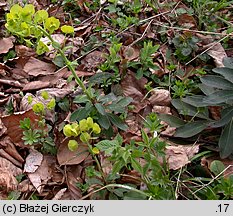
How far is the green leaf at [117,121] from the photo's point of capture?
62.5 inches

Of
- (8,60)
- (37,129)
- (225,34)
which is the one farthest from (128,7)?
(37,129)

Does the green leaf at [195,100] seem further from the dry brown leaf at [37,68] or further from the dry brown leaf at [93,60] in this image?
the dry brown leaf at [37,68]

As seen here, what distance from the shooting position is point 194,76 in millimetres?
1850

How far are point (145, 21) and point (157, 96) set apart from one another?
1.64 ft

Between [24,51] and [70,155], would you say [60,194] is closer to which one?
[70,155]

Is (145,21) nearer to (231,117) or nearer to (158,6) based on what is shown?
(158,6)

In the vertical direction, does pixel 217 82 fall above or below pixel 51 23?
below

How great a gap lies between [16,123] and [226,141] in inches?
29.8

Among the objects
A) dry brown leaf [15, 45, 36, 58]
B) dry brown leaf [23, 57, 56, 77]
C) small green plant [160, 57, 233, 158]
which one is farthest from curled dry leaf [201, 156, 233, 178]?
dry brown leaf [15, 45, 36, 58]

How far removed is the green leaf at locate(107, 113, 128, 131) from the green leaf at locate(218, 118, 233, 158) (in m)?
0.34

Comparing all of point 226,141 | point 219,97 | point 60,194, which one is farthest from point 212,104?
point 60,194

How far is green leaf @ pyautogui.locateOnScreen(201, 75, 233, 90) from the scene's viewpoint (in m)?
1.56

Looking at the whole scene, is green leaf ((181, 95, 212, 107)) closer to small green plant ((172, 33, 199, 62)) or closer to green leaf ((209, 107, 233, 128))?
green leaf ((209, 107, 233, 128))

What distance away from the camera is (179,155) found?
1.52 meters
